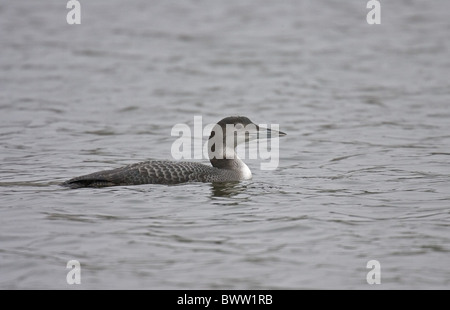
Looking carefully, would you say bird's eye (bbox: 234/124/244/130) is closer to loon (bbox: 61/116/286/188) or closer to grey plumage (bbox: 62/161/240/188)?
loon (bbox: 61/116/286/188)

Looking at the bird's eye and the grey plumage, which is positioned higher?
the bird's eye

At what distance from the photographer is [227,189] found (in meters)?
8.34

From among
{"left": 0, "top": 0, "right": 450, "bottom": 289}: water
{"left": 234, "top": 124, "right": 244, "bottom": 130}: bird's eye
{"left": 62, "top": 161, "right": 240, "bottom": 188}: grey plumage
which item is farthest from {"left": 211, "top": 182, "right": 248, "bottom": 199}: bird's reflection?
{"left": 234, "top": 124, "right": 244, "bottom": 130}: bird's eye

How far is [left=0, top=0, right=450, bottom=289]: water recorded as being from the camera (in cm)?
627

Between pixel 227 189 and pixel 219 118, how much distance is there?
3907mm

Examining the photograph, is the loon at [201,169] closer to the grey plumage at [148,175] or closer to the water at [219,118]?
the grey plumage at [148,175]

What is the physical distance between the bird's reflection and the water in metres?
0.03

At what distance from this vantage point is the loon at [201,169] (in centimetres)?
806

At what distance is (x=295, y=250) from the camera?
651cm

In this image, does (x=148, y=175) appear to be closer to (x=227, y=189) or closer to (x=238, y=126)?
(x=227, y=189)

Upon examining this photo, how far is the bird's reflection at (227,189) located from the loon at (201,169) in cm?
6

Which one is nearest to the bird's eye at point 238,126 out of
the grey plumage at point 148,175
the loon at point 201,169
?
the loon at point 201,169

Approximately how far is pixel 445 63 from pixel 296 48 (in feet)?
8.95

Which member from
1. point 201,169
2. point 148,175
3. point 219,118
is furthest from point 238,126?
point 219,118
